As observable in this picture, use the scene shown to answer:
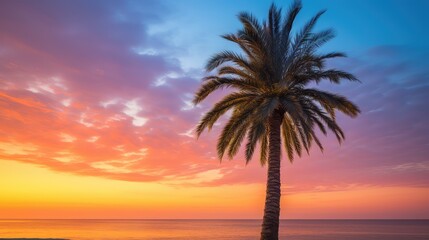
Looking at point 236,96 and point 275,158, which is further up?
point 236,96

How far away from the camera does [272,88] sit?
23875 millimetres

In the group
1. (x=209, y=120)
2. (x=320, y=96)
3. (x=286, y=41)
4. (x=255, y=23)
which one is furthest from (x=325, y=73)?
(x=209, y=120)

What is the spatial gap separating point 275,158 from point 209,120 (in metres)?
4.73

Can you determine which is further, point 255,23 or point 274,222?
A: point 255,23

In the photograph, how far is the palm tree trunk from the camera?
22.5 meters

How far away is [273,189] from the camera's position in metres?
23.1

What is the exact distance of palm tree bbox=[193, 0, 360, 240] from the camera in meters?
23.2

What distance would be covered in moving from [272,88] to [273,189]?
5.85 m

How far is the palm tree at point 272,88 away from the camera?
23203 millimetres

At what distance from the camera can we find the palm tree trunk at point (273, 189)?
886 inches

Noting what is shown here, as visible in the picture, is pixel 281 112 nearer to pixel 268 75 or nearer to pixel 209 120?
pixel 268 75

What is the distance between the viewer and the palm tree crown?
2342cm

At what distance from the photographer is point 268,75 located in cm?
2366

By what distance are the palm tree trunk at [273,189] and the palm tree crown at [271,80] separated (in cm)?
75
